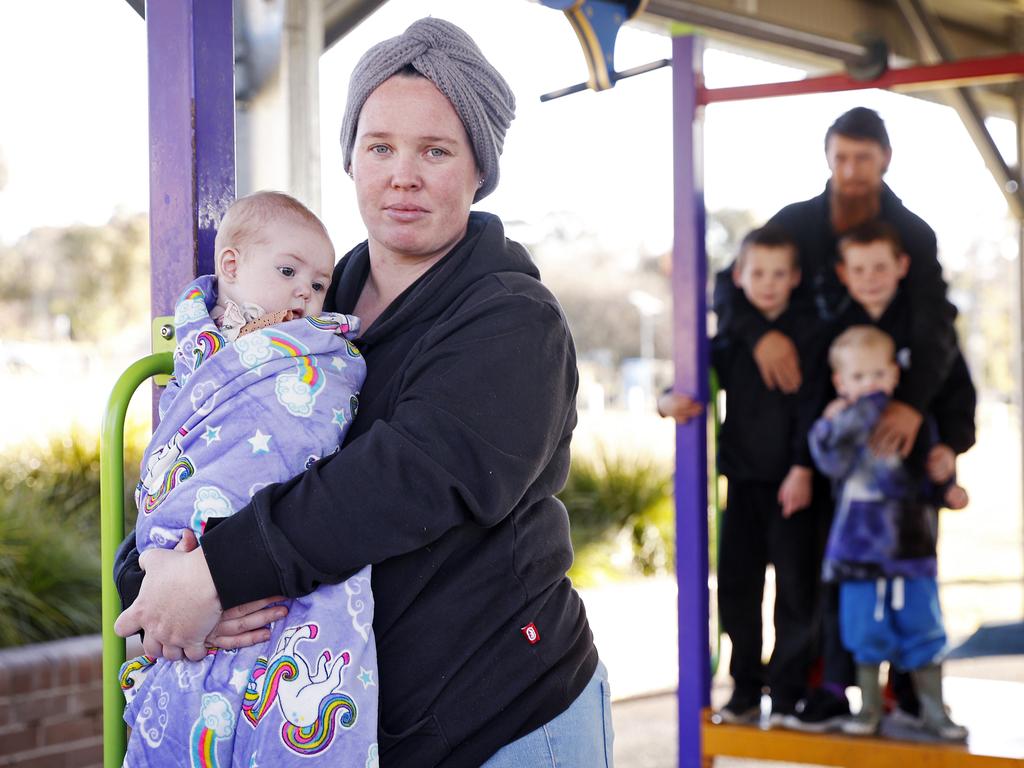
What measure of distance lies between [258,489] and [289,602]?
0.13 meters

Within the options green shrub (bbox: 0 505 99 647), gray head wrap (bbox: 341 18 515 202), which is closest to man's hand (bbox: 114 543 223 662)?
gray head wrap (bbox: 341 18 515 202)

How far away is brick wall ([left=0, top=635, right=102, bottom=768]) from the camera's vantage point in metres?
3.24

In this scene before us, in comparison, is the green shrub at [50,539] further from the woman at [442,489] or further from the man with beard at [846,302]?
the woman at [442,489]

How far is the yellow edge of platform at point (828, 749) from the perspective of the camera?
10.1 feet

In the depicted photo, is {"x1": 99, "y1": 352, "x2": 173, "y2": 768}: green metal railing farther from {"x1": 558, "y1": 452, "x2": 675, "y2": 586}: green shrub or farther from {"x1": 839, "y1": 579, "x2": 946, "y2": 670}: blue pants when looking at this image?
{"x1": 558, "y1": 452, "x2": 675, "y2": 586}: green shrub

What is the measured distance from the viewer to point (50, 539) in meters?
4.17

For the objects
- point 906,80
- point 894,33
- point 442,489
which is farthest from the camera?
point 894,33

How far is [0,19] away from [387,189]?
12.7m

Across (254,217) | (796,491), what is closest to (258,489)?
(254,217)

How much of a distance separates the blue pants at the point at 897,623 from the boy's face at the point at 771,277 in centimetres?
83

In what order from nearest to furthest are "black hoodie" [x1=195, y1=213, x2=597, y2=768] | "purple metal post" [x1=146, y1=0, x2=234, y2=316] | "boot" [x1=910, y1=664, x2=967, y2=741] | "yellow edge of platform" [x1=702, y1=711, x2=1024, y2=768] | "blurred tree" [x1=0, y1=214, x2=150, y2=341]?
"black hoodie" [x1=195, y1=213, x2=597, y2=768] → "purple metal post" [x1=146, y1=0, x2=234, y2=316] → "yellow edge of platform" [x1=702, y1=711, x2=1024, y2=768] → "boot" [x1=910, y1=664, x2=967, y2=741] → "blurred tree" [x1=0, y1=214, x2=150, y2=341]

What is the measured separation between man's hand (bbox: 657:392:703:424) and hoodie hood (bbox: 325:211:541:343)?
1717mm

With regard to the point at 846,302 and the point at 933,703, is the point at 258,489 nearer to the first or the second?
the point at 846,302

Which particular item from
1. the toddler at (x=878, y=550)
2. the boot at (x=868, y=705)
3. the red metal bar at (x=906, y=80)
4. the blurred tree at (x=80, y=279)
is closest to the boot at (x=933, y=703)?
the toddler at (x=878, y=550)
